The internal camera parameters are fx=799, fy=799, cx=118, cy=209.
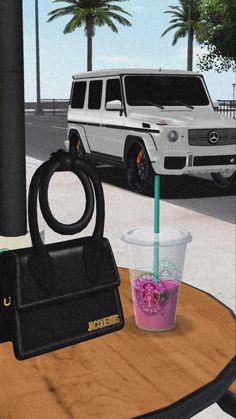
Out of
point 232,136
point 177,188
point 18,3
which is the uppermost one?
point 18,3

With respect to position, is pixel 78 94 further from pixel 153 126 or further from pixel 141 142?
pixel 153 126

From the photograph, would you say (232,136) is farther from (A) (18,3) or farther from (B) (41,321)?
(B) (41,321)

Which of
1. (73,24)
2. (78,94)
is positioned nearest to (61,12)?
(73,24)

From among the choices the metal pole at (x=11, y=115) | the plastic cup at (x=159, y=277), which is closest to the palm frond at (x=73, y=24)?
the metal pole at (x=11, y=115)

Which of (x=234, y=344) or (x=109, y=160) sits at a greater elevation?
(x=234, y=344)

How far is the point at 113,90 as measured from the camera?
40.1 feet

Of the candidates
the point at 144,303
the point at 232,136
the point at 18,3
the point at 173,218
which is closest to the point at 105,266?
the point at 144,303

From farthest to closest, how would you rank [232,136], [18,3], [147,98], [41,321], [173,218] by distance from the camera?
1. [147,98]
2. [232,136]
3. [173,218]
4. [18,3]
5. [41,321]

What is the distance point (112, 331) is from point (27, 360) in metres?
0.27

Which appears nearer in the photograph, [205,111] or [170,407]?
[170,407]

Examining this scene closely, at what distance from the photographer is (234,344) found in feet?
7.11

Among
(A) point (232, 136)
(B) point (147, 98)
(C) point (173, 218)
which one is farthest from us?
(B) point (147, 98)

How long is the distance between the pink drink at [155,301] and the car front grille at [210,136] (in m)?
8.62

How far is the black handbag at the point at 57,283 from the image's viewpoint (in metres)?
1.92
